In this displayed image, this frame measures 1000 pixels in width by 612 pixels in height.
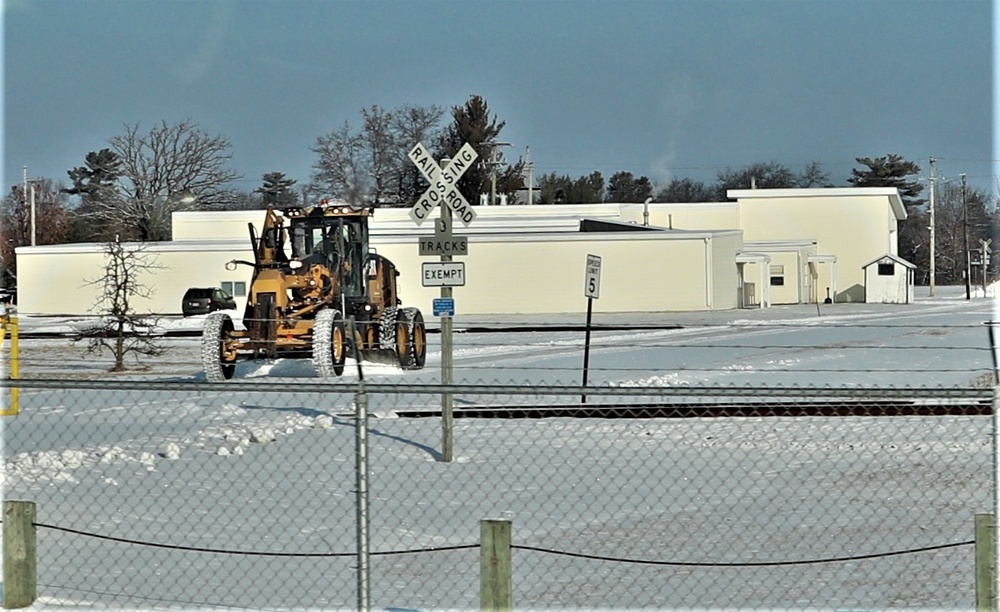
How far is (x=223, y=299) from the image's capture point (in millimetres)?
54250

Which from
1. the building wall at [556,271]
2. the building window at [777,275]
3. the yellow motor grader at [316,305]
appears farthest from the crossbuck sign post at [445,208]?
the building window at [777,275]

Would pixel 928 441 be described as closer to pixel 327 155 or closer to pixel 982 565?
pixel 982 565

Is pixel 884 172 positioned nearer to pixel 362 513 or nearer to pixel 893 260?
pixel 893 260

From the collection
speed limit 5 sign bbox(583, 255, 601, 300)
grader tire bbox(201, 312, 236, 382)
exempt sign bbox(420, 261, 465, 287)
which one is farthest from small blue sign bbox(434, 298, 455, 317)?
grader tire bbox(201, 312, 236, 382)

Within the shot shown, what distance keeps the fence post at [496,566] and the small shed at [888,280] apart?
213 ft

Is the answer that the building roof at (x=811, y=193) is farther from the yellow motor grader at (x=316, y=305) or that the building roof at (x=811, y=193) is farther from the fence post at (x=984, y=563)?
the fence post at (x=984, y=563)

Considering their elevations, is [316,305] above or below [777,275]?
below

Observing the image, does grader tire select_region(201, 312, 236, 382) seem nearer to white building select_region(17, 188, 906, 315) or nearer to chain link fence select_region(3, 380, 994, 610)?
chain link fence select_region(3, 380, 994, 610)

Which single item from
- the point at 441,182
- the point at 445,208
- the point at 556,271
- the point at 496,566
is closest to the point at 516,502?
the point at 441,182

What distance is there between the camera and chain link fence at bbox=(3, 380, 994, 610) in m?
7.96

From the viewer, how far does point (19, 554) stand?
24.7 ft

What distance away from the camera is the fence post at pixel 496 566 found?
6.75 metres

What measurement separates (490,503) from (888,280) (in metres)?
61.9

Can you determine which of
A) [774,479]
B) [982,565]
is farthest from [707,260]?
[982,565]
